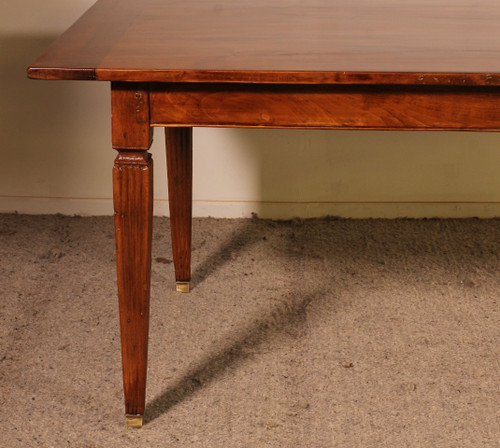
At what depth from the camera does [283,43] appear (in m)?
1.08

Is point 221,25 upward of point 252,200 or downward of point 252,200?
upward

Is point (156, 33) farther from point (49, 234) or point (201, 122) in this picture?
point (49, 234)

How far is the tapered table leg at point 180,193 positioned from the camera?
4.85ft

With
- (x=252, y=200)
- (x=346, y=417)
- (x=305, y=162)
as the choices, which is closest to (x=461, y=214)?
(x=305, y=162)

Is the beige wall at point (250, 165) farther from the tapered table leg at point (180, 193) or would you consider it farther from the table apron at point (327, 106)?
the table apron at point (327, 106)

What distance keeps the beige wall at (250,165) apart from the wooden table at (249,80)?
73cm

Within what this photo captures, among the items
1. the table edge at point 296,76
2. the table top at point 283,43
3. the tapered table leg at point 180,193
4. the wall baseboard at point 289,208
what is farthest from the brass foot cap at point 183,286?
the table edge at point 296,76

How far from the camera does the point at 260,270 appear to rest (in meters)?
1.73

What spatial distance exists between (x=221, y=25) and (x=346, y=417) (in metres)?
0.72

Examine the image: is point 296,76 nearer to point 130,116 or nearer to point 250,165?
point 130,116

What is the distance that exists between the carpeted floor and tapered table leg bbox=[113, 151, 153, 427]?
0.10m

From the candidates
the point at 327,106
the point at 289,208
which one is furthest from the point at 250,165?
the point at 327,106

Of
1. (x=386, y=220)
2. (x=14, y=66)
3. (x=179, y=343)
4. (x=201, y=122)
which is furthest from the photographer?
(x=386, y=220)

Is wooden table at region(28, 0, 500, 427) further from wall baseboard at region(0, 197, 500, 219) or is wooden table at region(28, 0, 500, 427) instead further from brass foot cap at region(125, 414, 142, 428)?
wall baseboard at region(0, 197, 500, 219)
